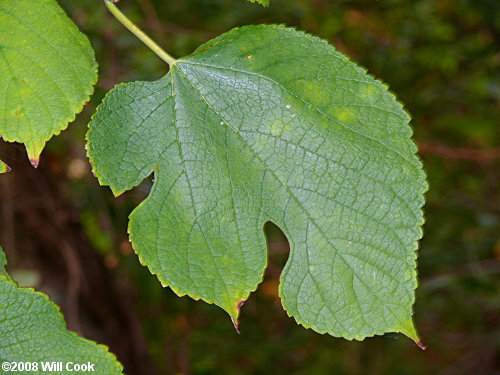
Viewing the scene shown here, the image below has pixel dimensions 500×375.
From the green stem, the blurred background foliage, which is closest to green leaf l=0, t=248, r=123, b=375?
the green stem

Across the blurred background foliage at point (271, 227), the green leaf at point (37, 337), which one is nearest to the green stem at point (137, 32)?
the green leaf at point (37, 337)

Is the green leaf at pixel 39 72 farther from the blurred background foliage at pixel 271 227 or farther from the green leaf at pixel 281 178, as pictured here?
the blurred background foliage at pixel 271 227

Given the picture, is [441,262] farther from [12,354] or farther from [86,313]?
[12,354]

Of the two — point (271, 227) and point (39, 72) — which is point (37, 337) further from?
point (271, 227)

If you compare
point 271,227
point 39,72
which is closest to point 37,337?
point 39,72

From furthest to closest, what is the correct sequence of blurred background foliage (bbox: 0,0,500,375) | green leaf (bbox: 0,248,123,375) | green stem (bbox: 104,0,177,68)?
blurred background foliage (bbox: 0,0,500,375)
green stem (bbox: 104,0,177,68)
green leaf (bbox: 0,248,123,375)

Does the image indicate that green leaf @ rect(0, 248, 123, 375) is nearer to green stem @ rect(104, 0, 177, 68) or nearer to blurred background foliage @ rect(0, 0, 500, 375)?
green stem @ rect(104, 0, 177, 68)
